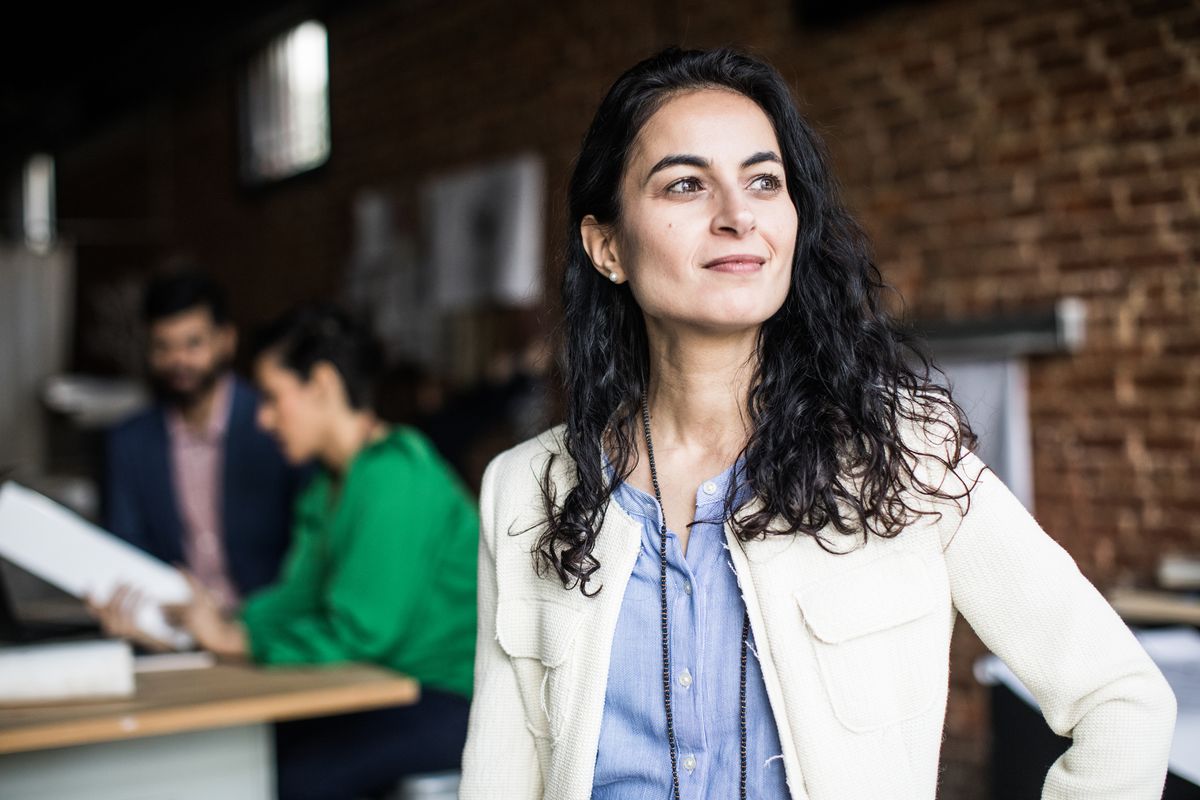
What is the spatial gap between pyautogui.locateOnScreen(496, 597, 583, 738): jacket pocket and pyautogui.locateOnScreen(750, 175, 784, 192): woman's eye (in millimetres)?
575

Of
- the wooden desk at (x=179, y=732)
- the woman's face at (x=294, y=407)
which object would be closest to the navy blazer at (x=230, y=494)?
the woman's face at (x=294, y=407)

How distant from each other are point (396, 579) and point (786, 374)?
1481 millimetres

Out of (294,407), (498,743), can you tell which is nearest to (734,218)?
(498,743)

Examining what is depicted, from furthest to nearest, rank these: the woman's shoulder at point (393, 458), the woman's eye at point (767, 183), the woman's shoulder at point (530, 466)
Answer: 1. the woman's shoulder at point (393, 458)
2. the woman's shoulder at point (530, 466)
3. the woman's eye at point (767, 183)

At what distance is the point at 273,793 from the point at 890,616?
5.93 feet

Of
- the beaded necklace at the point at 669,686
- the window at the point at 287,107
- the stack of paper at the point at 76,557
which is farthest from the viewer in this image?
the window at the point at 287,107

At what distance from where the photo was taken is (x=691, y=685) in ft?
4.72

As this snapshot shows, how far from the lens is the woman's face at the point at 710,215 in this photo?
1.47 m

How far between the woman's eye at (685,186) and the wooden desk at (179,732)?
1.42 metres

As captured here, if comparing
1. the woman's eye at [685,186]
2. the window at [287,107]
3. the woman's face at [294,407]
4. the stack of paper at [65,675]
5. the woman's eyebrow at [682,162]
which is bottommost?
the stack of paper at [65,675]

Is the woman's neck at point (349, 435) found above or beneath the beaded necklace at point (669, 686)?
above

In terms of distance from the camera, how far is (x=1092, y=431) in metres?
3.50

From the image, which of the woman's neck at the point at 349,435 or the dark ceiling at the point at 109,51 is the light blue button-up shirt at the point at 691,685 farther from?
the dark ceiling at the point at 109,51

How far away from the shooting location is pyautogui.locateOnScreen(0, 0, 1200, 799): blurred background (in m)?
3.35
